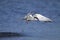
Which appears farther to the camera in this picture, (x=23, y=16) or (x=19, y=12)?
(x=19, y=12)

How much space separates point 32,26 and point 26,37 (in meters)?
0.31

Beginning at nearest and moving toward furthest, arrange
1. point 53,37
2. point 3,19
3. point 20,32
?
point 53,37
point 20,32
point 3,19

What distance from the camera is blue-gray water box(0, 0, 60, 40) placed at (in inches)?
105

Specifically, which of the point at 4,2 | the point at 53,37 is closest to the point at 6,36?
the point at 53,37

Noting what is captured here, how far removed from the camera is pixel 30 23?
2932mm

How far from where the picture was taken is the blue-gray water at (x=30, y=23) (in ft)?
8.76

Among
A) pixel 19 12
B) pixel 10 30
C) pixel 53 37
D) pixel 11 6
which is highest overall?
pixel 11 6

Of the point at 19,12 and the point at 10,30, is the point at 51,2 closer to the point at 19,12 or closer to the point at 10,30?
the point at 19,12

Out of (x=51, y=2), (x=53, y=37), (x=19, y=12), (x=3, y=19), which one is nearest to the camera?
(x=53, y=37)

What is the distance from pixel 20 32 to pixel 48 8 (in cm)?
93

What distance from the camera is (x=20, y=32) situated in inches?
109

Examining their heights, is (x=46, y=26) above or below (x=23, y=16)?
below

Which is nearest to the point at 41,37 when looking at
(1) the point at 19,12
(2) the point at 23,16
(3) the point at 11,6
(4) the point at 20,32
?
(4) the point at 20,32

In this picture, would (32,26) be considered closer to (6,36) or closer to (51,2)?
(6,36)
